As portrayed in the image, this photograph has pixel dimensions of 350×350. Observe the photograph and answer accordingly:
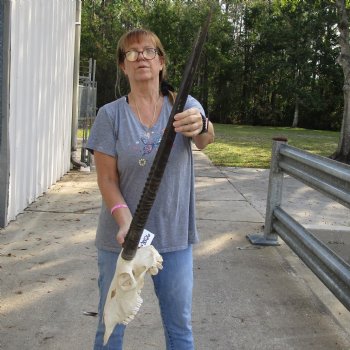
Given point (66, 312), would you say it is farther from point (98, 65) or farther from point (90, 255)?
point (98, 65)

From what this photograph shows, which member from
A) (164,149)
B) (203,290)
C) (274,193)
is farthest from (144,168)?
(274,193)

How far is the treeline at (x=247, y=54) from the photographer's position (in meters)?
36.4

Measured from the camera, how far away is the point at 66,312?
375 cm

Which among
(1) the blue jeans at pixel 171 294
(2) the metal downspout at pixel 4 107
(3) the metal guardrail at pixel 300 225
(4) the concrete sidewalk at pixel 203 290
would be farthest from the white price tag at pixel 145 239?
(2) the metal downspout at pixel 4 107

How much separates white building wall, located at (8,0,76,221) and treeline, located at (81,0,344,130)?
25678mm

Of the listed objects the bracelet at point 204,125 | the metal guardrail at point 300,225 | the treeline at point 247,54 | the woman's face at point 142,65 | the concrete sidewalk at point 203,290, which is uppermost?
the treeline at point 247,54

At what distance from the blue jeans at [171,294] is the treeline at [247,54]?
32.6 metres

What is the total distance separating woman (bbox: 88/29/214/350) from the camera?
7.56 feet

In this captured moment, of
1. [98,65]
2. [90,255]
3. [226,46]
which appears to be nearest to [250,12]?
[226,46]

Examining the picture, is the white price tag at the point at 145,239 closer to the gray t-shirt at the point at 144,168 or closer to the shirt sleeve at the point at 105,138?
the gray t-shirt at the point at 144,168

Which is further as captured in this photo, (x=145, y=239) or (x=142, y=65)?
(x=142, y=65)

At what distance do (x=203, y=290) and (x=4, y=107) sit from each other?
2860 mm

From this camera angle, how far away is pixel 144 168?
231cm

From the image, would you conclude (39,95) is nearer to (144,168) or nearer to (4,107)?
(4,107)
